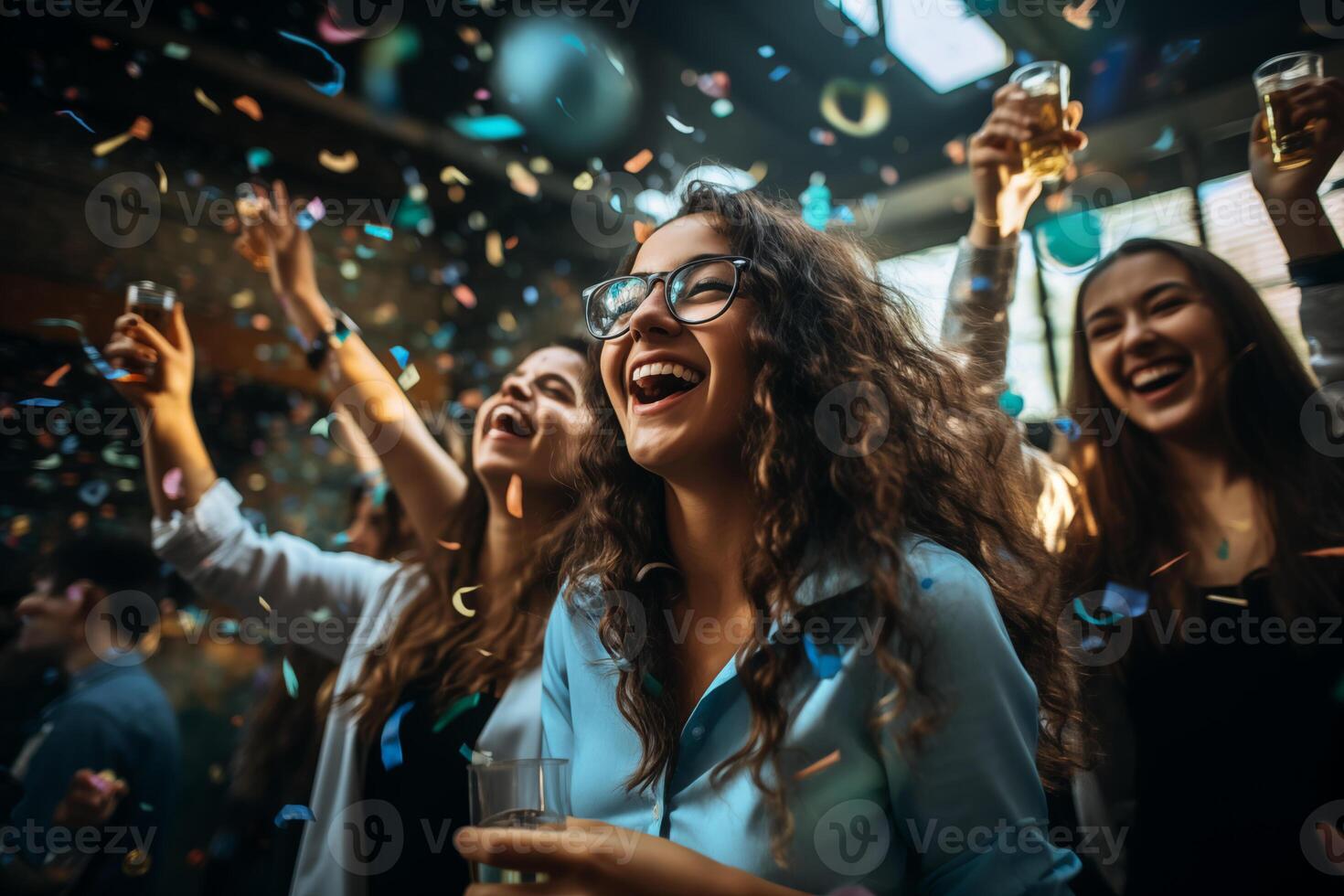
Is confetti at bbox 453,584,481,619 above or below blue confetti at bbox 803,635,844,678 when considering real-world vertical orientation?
above

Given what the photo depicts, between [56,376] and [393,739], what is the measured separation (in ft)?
4.81

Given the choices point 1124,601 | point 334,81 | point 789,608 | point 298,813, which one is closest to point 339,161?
point 334,81

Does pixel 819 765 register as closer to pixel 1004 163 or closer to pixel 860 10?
pixel 1004 163

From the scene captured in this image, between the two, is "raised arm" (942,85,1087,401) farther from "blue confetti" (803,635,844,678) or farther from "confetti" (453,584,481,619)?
"confetti" (453,584,481,619)

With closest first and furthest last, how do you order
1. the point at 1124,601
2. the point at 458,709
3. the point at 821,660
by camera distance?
the point at 821,660 < the point at 1124,601 < the point at 458,709

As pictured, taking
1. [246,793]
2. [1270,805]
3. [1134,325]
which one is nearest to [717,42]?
[1134,325]

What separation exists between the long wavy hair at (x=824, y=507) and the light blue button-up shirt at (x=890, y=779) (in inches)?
0.9

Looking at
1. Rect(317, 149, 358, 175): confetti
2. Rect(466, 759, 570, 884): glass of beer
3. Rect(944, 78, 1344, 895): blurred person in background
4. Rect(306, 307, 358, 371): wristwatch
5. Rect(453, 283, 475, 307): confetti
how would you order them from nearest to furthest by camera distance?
Rect(466, 759, 570, 884): glass of beer < Rect(944, 78, 1344, 895): blurred person in background < Rect(306, 307, 358, 371): wristwatch < Rect(317, 149, 358, 175): confetti < Rect(453, 283, 475, 307): confetti

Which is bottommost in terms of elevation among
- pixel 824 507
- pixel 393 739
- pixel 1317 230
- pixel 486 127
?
pixel 393 739

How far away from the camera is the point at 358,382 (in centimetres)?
183

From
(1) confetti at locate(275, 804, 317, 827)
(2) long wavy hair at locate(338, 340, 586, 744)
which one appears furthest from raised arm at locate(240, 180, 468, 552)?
(1) confetti at locate(275, 804, 317, 827)

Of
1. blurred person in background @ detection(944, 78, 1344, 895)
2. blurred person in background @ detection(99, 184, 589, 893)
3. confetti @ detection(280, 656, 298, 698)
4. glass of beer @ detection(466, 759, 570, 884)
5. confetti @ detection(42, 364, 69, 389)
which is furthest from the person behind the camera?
confetti @ detection(280, 656, 298, 698)

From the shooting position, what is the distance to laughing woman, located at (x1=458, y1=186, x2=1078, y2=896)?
0.91 metres

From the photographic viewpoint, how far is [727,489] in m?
1.17
